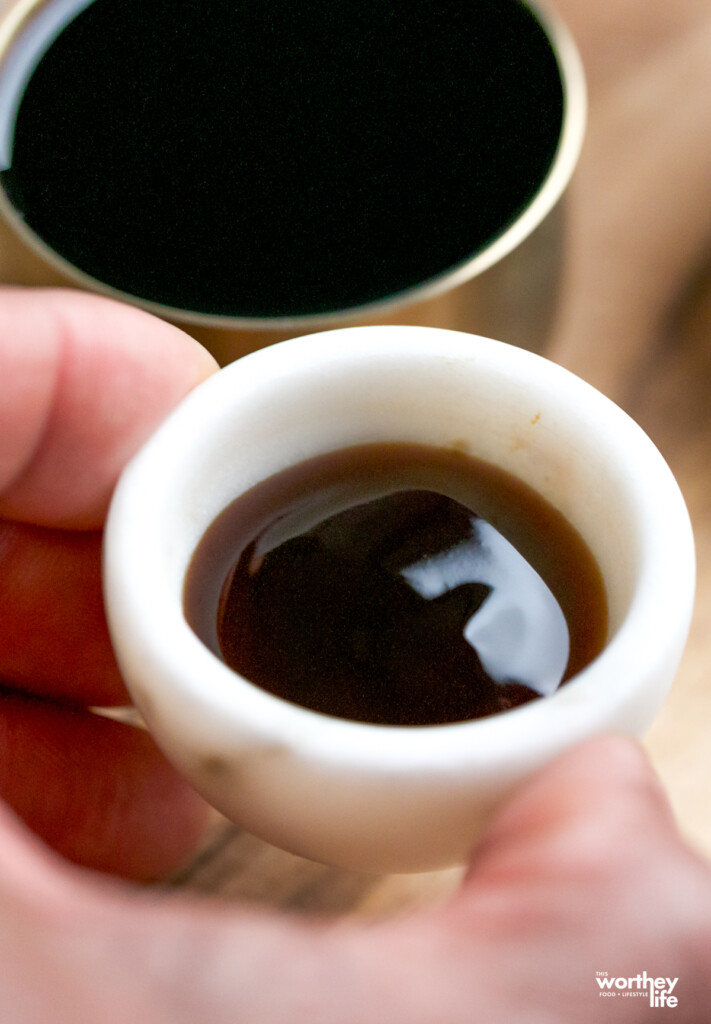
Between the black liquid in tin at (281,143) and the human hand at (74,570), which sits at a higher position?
Answer: the black liquid in tin at (281,143)

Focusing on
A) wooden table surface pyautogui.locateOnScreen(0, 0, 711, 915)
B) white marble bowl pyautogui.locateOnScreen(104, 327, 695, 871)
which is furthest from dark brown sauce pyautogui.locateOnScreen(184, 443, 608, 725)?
wooden table surface pyautogui.locateOnScreen(0, 0, 711, 915)

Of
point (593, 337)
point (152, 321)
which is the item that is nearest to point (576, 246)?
point (593, 337)

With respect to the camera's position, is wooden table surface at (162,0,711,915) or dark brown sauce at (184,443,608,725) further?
wooden table surface at (162,0,711,915)

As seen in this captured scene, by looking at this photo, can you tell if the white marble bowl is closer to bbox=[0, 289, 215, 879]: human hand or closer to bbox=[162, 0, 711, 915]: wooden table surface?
bbox=[0, 289, 215, 879]: human hand

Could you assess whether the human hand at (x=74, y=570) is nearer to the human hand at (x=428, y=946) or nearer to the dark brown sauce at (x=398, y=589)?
the dark brown sauce at (x=398, y=589)

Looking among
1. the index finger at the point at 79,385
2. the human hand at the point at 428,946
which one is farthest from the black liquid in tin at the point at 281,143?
the human hand at the point at 428,946

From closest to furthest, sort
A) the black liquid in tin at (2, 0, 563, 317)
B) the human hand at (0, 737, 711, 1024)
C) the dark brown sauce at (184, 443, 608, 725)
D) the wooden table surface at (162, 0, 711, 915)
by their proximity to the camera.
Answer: the human hand at (0, 737, 711, 1024), the dark brown sauce at (184, 443, 608, 725), the black liquid in tin at (2, 0, 563, 317), the wooden table surface at (162, 0, 711, 915)
